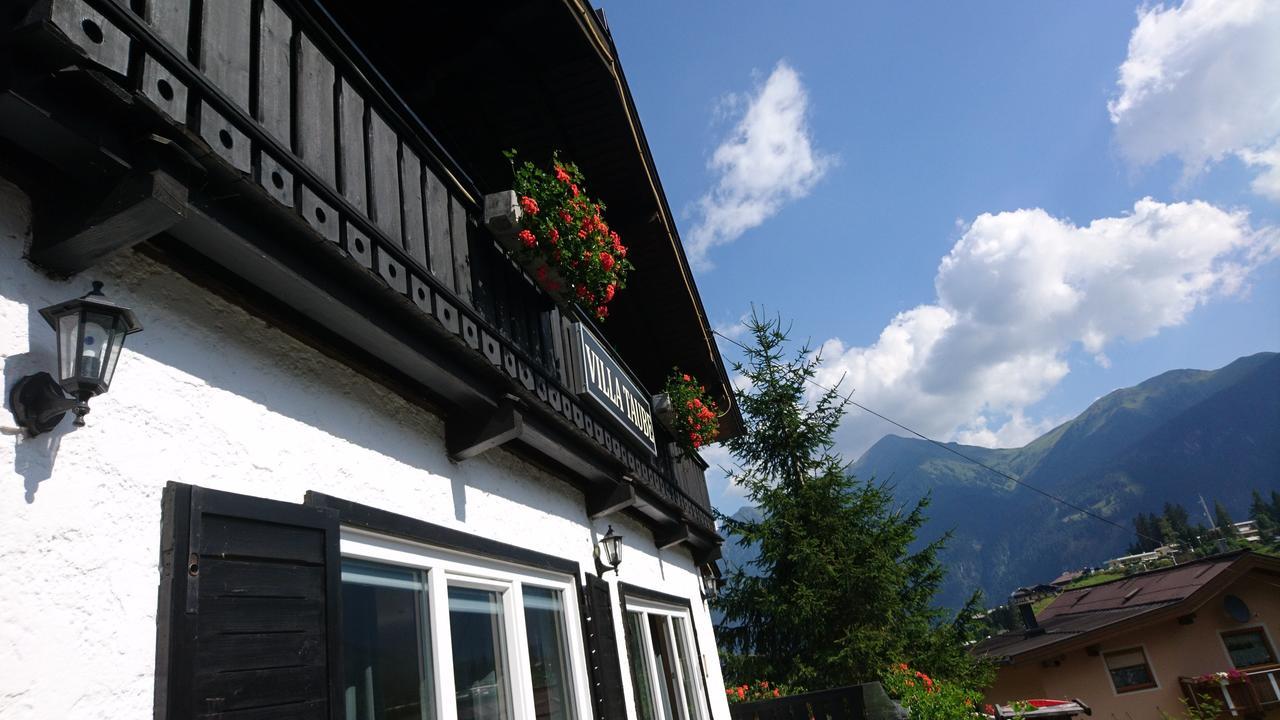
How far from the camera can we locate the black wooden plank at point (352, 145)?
10.5 ft

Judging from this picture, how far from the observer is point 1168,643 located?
23016mm

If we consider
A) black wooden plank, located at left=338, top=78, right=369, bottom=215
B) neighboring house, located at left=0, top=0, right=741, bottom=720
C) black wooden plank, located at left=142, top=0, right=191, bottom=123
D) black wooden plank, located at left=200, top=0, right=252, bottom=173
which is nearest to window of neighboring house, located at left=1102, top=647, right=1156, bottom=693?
neighboring house, located at left=0, top=0, right=741, bottom=720

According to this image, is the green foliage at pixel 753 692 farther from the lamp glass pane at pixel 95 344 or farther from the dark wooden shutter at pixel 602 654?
the lamp glass pane at pixel 95 344

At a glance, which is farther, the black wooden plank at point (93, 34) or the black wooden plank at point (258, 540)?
the black wooden plank at point (258, 540)

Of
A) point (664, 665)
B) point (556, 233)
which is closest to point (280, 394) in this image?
point (556, 233)

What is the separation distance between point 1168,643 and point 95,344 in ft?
95.9

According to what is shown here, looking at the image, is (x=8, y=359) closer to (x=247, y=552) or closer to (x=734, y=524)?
(x=247, y=552)

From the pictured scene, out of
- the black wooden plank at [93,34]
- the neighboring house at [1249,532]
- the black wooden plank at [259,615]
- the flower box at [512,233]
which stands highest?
the neighboring house at [1249,532]

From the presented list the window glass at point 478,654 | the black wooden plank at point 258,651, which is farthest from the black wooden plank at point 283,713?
the window glass at point 478,654

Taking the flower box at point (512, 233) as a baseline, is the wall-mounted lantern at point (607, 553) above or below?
below

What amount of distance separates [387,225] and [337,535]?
147cm

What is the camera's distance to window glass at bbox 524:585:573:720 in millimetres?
4445

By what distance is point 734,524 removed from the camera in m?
18.7

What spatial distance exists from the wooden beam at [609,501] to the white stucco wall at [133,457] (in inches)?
108
